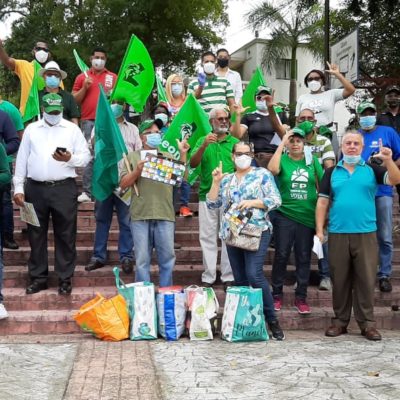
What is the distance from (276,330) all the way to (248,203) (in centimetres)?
134

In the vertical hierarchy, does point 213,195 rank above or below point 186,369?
above

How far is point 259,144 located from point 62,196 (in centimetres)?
283

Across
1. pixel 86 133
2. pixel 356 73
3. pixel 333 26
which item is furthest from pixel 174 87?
pixel 333 26

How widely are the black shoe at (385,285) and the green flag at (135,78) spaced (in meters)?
3.76

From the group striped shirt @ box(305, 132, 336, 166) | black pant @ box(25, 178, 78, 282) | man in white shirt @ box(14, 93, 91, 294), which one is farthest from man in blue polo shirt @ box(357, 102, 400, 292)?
black pant @ box(25, 178, 78, 282)

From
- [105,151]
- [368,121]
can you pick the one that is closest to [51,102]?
[105,151]

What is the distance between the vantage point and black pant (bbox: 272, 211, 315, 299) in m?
6.43

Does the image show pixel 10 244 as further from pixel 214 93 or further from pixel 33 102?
pixel 214 93

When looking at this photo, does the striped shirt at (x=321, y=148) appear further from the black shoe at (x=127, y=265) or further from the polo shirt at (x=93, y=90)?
the polo shirt at (x=93, y=90)

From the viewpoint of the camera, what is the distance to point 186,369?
197 inches

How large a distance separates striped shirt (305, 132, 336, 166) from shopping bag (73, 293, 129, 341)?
2963mm

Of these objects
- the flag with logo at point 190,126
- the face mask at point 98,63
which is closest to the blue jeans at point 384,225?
the flag with logo at point 190,126

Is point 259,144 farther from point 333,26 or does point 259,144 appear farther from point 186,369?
point 333,26

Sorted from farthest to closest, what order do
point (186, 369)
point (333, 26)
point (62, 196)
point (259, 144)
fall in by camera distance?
point (333, 26)
point (259, 144)
point (62, 196)
point (186, 369)
